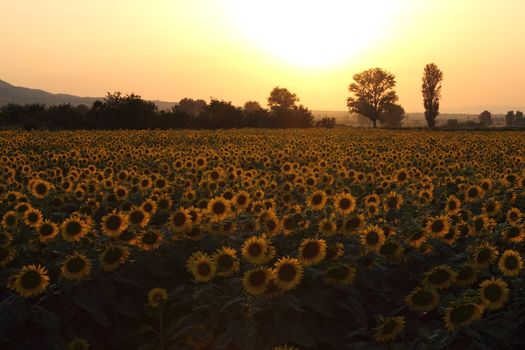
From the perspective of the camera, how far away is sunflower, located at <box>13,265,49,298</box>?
4484mm

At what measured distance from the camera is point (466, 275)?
4727mm

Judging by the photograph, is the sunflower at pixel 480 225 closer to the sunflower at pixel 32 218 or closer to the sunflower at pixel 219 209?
the sunflower at pixel 219 209

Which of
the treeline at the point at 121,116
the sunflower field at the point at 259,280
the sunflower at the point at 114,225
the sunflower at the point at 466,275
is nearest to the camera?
the sunflower field at the point at 259,280

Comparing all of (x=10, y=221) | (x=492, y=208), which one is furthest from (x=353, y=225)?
(x=10, y=221)

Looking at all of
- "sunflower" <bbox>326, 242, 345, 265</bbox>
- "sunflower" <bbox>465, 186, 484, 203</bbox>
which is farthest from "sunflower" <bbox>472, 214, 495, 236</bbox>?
"sunflower" <bbox>465, 186, 484, 203</bbox>

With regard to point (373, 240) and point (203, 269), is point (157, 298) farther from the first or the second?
point (373, 240)

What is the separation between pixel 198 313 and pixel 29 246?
1.96 m

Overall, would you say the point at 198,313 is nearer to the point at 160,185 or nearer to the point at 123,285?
the point at 123,285

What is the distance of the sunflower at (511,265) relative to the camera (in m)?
4.58

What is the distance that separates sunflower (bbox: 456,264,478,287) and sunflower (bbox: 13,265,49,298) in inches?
141

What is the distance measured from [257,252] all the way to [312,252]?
0.51 m

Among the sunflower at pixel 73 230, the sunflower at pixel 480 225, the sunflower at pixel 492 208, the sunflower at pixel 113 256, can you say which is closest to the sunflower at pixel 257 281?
the sunflower at pixel 113 256

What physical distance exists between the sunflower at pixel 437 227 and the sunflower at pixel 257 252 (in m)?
2.08

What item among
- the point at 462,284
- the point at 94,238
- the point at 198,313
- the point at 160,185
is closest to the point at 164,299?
the point at 198,313
